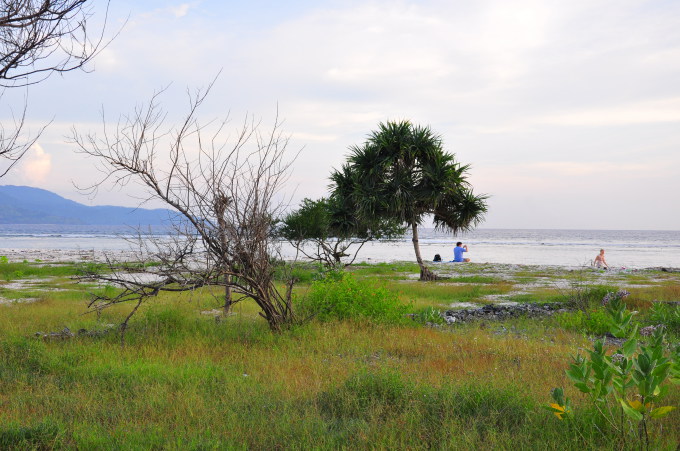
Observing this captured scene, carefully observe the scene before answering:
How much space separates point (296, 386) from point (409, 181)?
18.7 metres

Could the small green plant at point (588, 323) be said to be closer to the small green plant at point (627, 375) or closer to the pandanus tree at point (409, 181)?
the small green plant at point (627, 375)

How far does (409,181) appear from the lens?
23.4 m

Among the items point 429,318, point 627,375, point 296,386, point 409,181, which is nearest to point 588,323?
point 429,318

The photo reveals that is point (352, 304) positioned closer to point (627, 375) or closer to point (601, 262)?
point (627, 375)

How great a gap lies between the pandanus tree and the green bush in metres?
12.9

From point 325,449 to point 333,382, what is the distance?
5.35ft

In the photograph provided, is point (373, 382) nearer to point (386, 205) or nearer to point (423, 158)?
point (386, 205)

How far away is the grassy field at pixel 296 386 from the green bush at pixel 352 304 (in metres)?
0.16

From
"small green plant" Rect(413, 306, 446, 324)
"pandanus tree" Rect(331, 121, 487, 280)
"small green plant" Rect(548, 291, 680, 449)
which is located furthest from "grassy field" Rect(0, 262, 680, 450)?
"pandanus tree" Rect(331, 121, 487, 280)

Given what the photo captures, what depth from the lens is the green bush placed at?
977 cm

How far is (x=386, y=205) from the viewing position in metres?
23.0

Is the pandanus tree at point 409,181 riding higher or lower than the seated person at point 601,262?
higher

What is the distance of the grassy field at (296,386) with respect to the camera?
399cm

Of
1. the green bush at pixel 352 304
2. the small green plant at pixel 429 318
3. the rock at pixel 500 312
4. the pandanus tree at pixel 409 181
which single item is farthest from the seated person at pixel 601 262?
the green bush at pixel 352 304
